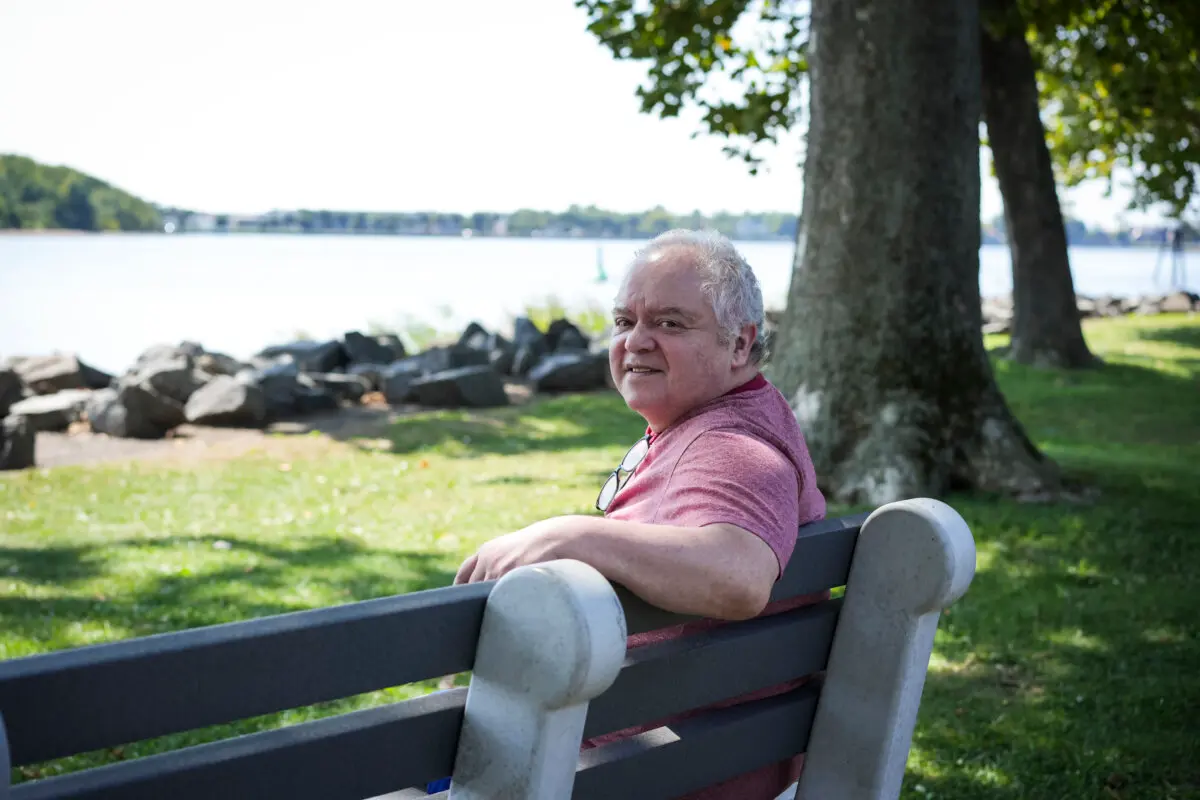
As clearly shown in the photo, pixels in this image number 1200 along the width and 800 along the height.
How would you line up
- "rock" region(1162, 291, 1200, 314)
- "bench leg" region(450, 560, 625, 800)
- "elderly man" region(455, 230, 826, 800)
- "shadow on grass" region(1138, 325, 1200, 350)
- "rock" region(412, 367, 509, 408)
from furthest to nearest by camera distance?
"rock" region(1162, 291, 1200, 314) → "shadow on grass" region(1138, 325, 1200, 350) → "rock" region(412, 367, 509, 408) → "elderly man" region(455, 230, 826, 800) → "bench leg" region(450, 560, 625, 800)

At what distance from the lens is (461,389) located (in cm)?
1421

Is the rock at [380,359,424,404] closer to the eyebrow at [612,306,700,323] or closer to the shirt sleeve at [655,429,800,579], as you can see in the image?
the eyebrow at [612,306,700,323]

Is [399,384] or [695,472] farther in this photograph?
[399,384]

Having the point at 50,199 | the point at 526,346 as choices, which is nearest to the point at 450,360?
the point at 526,346

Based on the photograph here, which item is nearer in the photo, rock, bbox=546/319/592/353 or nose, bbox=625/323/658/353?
nose, bbox=625/323/658/353

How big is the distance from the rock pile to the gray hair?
9375 millimetres

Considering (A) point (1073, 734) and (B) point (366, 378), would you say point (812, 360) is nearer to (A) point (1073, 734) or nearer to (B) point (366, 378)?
(A) point (1073, 734)

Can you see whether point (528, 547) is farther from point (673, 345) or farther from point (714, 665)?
point (673, 345)

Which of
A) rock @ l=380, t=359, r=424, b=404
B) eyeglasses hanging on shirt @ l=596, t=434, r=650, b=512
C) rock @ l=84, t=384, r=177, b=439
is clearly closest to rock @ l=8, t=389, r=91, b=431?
rock @ l=84, t=384, r=177, b=439

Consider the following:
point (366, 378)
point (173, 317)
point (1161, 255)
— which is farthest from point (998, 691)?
point (1161, 255)

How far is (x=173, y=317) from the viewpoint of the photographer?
106ft

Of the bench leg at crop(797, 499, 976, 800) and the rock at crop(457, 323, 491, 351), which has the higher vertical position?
the bench leg at crop(797, 499, 976, 800)

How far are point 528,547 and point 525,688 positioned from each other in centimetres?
45

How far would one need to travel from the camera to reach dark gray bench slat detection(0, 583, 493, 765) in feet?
4.22
